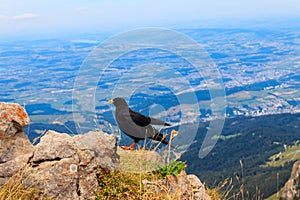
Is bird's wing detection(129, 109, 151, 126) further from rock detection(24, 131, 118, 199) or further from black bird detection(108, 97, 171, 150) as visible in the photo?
rock detection(24, 131, 118, 199)

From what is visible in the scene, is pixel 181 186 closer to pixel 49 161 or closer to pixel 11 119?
pixel 49 161

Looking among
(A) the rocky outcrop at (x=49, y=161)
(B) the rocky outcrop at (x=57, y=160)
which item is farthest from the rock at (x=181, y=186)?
(A) the rocky outcrop at (x=49, y=161)

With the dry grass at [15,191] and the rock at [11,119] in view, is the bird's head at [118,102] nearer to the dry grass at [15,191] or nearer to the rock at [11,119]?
the rock at [11,119]

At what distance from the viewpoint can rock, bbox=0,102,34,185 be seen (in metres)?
6.67

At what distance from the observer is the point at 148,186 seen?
7.63 meters

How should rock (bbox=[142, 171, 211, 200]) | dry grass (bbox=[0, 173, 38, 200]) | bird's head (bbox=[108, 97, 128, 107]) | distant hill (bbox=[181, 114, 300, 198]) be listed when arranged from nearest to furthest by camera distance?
dry grass (bbox=[0, 173, 38, 200]), rock (bbox=[142, 171, 211, 200]), bird's head (bbox=[108, 97, 128, 107]), distant hill (bbox=[181, 114, 300, 198])

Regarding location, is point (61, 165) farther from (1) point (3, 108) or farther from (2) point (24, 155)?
(1) point (3, 108)

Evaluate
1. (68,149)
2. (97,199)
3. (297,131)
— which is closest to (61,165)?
(68,149)

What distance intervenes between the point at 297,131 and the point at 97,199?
537ft

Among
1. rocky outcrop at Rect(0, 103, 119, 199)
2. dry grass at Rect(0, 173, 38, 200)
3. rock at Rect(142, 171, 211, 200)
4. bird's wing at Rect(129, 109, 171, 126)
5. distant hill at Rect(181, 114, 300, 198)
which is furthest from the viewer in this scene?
distant hill at Rect(181, 114, 300, 198)

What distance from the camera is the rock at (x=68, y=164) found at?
21.9ft

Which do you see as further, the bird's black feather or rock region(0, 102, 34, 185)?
the bird's black feather

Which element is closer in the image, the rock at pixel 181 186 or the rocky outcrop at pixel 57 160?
the rocky outcrop at pixel 57 160

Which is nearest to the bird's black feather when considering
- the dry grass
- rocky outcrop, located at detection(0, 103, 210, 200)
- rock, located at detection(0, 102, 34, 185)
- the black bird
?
the black bird
